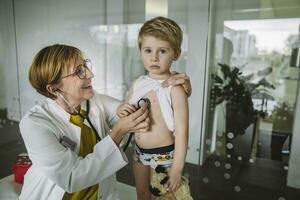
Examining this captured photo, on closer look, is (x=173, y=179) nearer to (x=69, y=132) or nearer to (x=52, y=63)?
(x=69, y=132)

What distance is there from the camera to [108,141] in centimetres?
94

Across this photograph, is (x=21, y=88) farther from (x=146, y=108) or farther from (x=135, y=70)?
(x=146, y=108)

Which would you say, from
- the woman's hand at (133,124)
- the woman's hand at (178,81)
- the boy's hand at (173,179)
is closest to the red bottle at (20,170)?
the woman's hand at (133,124)

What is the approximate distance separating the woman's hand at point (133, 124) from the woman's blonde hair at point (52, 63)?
0.29 meters

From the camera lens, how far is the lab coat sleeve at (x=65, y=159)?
909 mm

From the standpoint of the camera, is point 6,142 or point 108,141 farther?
point 6,142

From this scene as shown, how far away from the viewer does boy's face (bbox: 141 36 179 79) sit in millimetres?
912

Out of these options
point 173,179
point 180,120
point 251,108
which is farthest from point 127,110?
point 251,108

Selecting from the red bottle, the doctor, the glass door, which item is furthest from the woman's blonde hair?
the glass door

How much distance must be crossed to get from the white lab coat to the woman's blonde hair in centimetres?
10

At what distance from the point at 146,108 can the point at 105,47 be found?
1.21 m

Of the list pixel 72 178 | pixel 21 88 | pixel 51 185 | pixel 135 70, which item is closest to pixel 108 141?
pixel 72 178

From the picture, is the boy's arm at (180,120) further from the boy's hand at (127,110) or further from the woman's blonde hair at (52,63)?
the woman's blonde hair at (52,63)

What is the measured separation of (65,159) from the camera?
91 centimetres
